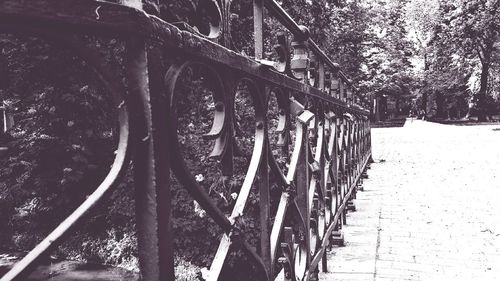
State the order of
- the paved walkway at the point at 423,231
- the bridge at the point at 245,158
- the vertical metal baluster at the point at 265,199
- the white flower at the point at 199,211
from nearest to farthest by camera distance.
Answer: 1. the bridge at the point at 245,158
2. the vertical metal baluster at the point at 265,199
3. the paved walkway at the point at 423,231
4. the white flower at the point at 199,211

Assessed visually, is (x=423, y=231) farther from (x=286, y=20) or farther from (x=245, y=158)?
(x=286, y=20)

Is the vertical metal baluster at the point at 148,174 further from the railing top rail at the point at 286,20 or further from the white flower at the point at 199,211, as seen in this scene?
the white flower at the point at 199,211

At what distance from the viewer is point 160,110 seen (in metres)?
0.85

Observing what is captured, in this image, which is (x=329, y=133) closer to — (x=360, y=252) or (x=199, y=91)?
(x=360, y=252)

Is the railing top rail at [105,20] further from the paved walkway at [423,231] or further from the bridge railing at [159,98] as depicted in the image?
the paved walkway at [423,231]

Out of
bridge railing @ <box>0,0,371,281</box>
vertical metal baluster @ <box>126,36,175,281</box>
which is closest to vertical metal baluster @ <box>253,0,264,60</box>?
bridge railing @ <box>0,0,371,281</box>

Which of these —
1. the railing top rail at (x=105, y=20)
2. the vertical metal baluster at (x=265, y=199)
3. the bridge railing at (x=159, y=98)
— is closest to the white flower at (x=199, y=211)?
the bridge railing at (x=159, y=98)

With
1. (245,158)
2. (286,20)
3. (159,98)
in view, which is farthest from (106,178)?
(245,158)

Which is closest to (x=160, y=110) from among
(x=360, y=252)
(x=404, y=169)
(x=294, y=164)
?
(x=294, y=164)

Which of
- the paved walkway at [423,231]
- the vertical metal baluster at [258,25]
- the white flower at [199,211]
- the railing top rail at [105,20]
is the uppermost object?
the vertical metal baluster at [258,25]

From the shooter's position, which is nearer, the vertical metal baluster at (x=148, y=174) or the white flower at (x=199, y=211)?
the vertical metal baluster at (x=148, y=174)

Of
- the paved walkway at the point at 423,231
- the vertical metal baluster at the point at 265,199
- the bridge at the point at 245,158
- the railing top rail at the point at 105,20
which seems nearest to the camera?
the railing top rail at the point at 105,20

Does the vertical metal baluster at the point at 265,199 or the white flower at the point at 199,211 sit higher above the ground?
the vertical metal baluster at the point at 265,199

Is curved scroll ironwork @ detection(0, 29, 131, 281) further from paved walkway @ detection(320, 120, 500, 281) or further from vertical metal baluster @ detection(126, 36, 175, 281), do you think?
paved walkway @ detection(320, 120, 500, 281)
